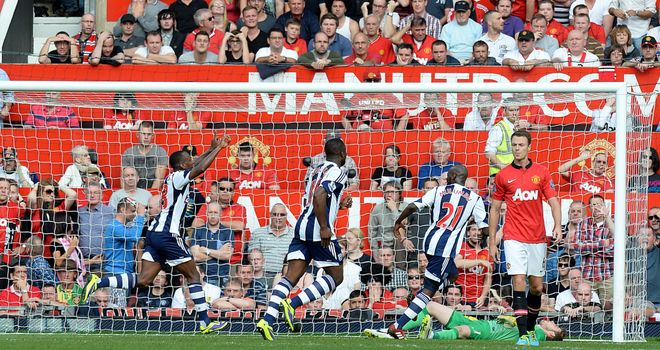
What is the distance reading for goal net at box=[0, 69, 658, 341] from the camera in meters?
13.6

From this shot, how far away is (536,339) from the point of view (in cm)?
1135

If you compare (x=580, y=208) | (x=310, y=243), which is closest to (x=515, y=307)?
(x=310, y=243)

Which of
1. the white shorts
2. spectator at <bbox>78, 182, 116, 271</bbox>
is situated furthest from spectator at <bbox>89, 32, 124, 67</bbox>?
the white shorts

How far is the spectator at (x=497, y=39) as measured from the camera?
16562 mm

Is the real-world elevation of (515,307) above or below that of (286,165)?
below

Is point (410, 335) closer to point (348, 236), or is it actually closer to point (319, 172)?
point (348, 236)

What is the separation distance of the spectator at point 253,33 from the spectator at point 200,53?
1.78 ft

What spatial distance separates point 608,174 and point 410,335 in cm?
322

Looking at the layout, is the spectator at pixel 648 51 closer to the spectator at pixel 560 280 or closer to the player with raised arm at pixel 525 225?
the spectator at pixel 560 280

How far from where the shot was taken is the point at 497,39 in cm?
1662

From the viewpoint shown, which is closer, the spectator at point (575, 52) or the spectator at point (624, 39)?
the spectator at point (575, 52)

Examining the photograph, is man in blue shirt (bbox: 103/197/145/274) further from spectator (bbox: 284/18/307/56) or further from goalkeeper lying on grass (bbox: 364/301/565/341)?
spectator (bbox: 284/18/307/56)

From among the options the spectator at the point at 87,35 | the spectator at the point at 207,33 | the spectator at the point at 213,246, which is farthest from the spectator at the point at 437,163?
the spectator at the point at 87,35

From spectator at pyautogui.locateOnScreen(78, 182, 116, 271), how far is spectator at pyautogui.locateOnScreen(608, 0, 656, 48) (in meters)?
7.40
